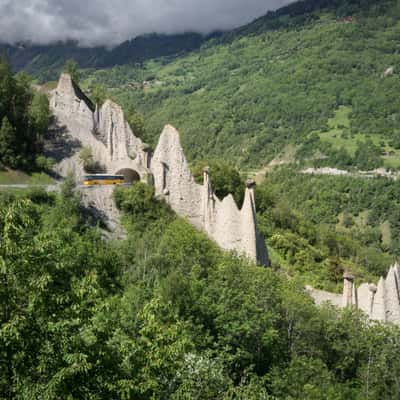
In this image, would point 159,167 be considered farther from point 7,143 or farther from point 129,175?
point 7,143

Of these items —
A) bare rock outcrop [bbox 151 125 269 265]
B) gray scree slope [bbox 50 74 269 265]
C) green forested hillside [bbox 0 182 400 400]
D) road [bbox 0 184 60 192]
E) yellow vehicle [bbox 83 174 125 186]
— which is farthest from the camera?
yellow vehicle [bbox 83 174 125 186]

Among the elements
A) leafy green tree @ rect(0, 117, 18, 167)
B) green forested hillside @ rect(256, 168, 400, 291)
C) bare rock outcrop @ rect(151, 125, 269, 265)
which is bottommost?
green forested hillside @ rect(256, 168, 400, 291)

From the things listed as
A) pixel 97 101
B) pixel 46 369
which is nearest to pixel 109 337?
pixel 46 369

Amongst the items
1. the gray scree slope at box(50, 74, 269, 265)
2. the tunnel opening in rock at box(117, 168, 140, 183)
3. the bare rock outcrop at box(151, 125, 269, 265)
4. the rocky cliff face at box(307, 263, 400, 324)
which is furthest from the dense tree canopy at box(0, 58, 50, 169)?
the rocky cliff face at box(307, 263, 400, 324)

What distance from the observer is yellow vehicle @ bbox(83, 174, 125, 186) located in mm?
44500

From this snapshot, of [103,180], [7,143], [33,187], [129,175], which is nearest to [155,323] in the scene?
[33,187]

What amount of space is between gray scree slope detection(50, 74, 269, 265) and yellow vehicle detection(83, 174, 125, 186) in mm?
1866

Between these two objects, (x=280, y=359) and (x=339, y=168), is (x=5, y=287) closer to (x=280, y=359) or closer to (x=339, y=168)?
(x=280, y=359)

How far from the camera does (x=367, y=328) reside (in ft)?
96.0

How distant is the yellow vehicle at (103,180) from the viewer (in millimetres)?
44500

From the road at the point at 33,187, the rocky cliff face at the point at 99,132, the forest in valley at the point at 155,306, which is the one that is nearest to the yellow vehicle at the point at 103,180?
the rocky cliff face at the point at 99,132

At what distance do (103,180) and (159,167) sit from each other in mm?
6659

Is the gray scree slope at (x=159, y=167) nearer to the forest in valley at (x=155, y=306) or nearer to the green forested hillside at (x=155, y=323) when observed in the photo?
the forest in valley at (x=155, y=306)

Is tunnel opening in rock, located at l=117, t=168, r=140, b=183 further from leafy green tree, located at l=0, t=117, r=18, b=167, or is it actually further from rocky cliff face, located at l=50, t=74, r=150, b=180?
leafy green tree, located at l=0, t=117, r=18, b=167
